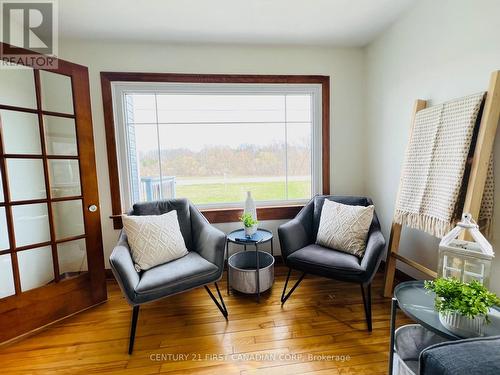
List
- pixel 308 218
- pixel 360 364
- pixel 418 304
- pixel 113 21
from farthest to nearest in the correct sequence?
pixel 308 218, pixel 113 21, pixel 360 364, pixel 418 304

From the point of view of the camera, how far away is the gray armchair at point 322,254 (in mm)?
1651

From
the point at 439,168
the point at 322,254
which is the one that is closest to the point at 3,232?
the point at 322,254

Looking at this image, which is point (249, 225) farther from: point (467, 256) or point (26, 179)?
point (26, 179)

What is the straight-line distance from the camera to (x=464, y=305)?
94cm

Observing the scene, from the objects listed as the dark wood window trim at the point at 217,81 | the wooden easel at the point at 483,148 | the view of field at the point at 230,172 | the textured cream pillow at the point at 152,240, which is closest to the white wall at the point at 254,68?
the dark wood window trim at the point at 217,81

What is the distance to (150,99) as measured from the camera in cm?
236

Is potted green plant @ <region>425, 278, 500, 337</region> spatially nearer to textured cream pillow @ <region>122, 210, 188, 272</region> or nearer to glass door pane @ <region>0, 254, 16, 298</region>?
textured cream pillow @ <region>122, 210, 188, 272</region>

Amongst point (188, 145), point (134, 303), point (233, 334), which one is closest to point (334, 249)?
point (233, 334)

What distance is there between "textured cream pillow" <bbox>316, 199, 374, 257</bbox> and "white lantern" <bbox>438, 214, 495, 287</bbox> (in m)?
0.68

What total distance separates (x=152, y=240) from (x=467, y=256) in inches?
73.3

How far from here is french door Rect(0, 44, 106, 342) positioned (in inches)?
63.9

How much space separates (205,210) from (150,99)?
120 cm

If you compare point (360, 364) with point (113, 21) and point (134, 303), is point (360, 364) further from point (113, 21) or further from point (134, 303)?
point (113, 21)

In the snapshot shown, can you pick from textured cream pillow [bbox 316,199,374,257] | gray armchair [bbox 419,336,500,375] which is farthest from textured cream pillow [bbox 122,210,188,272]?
gray armchair [bbox 419,336,500,375]
